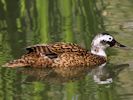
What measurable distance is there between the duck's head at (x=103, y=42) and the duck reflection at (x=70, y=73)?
1.51 feet

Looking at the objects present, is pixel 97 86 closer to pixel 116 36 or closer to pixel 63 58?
pixel 63 58

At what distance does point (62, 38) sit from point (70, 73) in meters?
1.49

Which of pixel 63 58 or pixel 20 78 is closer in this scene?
pixel 20 78

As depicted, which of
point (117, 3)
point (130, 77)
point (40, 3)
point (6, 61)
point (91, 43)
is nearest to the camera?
point (130, 77)

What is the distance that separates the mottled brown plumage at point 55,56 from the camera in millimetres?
9711

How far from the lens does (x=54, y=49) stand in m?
9.76

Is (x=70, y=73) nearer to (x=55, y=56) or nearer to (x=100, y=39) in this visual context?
(x=55, y=56)

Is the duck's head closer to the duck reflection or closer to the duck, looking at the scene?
the duck

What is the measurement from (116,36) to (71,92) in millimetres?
2974

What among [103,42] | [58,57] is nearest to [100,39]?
[103,42]

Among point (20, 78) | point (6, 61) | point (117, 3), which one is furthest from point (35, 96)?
point (117, 3)

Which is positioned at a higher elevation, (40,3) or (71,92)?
(40,3)

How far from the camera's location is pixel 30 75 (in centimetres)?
931

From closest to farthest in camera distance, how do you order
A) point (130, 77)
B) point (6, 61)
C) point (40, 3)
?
1. point (130, 77)
2. point (6, 61)
3. point (40, 3)
